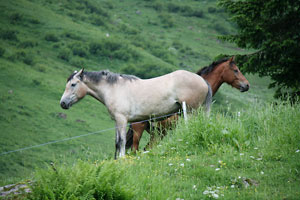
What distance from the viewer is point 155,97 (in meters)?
8.72

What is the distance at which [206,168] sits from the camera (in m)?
6.28

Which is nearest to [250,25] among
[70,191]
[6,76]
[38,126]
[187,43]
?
[70,191]

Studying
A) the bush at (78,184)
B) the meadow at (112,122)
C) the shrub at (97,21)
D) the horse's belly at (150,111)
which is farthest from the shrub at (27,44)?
the bush at (78,184)

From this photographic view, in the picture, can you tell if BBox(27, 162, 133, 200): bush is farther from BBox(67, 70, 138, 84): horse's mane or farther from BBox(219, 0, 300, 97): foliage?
BBox(219, 0, 300, 97): foliage

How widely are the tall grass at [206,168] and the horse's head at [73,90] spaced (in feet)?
8.25

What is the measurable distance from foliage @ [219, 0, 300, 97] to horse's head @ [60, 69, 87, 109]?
6.76m

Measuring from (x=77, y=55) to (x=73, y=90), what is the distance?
43466 mm

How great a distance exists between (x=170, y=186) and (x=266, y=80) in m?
57.2

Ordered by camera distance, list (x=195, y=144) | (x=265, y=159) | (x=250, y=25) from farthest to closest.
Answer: (x=250, y=25)
(x=195, y=144)
(x=265, y=159)

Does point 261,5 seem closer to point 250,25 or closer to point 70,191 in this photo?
point 250,25

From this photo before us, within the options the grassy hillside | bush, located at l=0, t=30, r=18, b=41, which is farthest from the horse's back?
bush, located at l=0, t=30, r=18, b=41

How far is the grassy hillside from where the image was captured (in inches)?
1185

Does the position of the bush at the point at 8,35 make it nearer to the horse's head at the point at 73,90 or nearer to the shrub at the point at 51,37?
the shrub at the point at 51,37

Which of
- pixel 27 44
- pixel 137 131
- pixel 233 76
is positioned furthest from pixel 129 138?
pixel 27 44
